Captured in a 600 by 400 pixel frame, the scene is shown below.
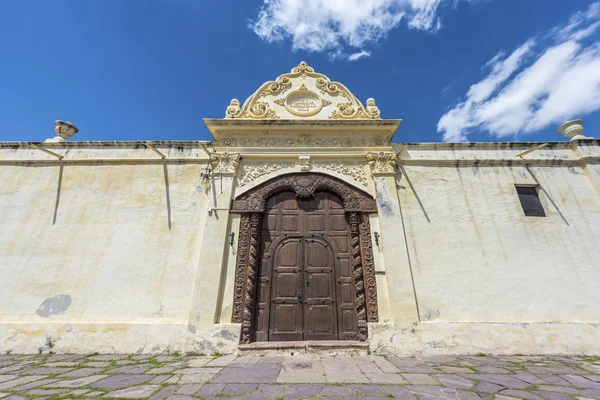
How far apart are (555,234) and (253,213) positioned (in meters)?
6.73

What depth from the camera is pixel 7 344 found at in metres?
4.79

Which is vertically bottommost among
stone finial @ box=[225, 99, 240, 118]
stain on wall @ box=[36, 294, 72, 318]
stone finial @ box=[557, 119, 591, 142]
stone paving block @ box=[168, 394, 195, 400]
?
stone paving block @ box=[168, 394, 195, 400]

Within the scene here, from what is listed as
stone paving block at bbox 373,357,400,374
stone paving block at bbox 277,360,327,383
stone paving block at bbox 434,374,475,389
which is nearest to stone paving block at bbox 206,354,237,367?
stone paving block at bbox 277,360,327,383

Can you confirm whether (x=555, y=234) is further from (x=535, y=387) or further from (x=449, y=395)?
(x=449, y=395)

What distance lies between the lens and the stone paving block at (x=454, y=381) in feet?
9.80

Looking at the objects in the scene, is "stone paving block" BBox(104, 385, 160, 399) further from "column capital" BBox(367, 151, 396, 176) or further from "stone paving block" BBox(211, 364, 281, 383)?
"column capital" BBox(367, 151, 396, 176)

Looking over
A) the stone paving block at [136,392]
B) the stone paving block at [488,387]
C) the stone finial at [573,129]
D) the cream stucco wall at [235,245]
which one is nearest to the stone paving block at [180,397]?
the stone paving block at [136,392]

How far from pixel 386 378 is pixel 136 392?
293 cm

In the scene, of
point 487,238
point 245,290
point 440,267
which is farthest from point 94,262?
point 487,238

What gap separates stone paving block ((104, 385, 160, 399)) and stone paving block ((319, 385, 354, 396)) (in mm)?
1864

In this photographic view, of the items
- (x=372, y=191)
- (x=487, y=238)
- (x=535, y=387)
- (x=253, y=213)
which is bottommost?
(x=535, y=387)

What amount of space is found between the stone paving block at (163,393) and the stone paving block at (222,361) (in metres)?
1.07

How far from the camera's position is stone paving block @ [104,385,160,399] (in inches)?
105

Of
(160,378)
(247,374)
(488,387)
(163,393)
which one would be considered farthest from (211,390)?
(488,387)
